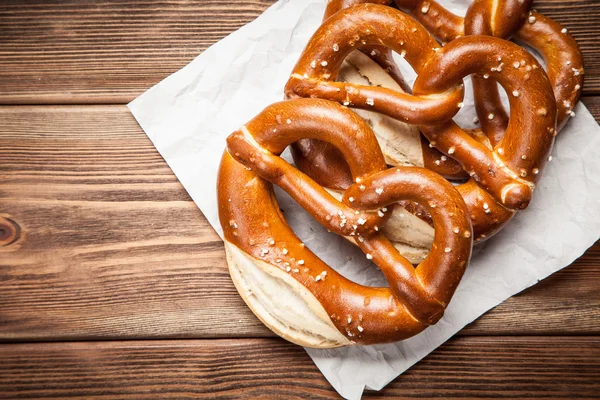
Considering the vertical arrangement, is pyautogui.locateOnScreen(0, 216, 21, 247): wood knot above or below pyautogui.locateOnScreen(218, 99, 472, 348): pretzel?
below

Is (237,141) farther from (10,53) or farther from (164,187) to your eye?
(10,53)

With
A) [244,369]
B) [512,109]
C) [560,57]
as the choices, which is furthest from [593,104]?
[244,369]

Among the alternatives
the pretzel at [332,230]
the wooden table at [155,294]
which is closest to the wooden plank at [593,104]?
the wooden table at [155,294]

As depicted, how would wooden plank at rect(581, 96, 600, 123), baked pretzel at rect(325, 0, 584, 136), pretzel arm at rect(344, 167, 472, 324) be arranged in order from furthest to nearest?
wooden plank at rect(581, 96, 600, 123) → baked pretzel at rect(325, 0, 584, 136) → pretzel arm at rect(344, 167, 472, 324)

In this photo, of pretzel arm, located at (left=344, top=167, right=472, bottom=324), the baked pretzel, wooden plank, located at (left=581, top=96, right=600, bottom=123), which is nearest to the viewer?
pretzel arm, located at (left=344, top=167, right=472, bottom=324)

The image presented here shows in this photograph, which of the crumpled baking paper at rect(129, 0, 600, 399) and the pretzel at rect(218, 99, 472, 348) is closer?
the pretzel at rect(218, 99, 472, 348)

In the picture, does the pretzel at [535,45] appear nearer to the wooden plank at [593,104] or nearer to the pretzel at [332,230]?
the wooden plank at [593,104]

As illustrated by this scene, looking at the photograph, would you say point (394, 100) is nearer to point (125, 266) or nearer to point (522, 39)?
point (522, 39)

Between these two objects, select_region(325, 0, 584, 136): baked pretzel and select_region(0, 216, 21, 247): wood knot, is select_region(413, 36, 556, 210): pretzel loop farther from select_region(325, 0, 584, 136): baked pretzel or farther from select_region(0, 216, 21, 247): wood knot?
select_region(0, 216, 21, 247): wood knot

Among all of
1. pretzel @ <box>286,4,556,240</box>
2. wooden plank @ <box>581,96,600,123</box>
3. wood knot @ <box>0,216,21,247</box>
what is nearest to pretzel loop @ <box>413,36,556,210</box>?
pretzel @ <box>286,4,556,240</box>
